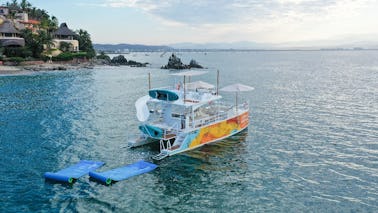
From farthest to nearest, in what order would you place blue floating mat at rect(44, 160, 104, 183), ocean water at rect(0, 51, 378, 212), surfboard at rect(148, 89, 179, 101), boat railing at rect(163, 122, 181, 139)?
surfboard at rect(148, 89, 179, 101)
boat railing at rect(163, 122, 181, 139)
blue floating mat at rect(44, 160, 104, 183)
ocean water at rect(0, 51, 378, 212)

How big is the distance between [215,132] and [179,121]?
3426mm

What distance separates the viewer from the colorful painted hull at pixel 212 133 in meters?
23.9

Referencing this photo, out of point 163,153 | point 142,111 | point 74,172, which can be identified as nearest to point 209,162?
point 163,153

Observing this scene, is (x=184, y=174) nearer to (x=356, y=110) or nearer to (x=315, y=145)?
(x=315, y=145)

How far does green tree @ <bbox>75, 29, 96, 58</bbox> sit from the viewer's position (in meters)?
110

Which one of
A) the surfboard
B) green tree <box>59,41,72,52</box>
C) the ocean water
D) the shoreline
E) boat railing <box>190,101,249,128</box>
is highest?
green tree <box>59,41,72,52</box>

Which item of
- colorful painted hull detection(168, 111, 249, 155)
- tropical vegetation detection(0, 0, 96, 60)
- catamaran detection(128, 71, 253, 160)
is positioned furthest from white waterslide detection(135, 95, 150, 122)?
tropical vegetation detection(0, 0, 96, 60)

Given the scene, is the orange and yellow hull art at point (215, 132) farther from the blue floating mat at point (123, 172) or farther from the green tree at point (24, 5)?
the green tree at point (24, 5)

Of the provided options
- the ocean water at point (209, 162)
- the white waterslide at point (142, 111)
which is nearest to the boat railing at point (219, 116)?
the ocean water at point (209, 162)

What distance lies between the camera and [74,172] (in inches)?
772

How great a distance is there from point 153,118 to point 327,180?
1389cm

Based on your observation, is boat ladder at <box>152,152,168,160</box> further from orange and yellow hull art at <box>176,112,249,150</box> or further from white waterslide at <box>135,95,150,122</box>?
white waterslide at <box>135,95,150,122</box>

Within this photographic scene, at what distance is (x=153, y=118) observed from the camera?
86.7ft

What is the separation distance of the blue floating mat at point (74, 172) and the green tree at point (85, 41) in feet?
307
